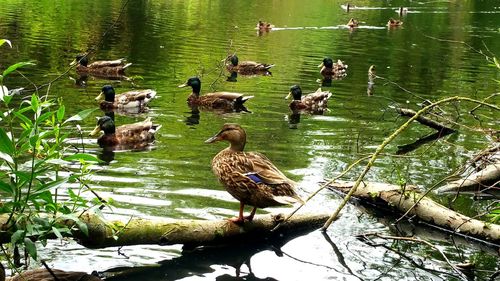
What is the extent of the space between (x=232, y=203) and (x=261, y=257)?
1603mm

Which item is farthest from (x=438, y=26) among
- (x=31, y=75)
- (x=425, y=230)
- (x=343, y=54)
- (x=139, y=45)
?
(x=425, y=230)

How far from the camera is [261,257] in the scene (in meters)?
6.60

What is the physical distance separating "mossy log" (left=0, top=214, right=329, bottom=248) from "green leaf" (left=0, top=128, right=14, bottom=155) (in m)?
1.09

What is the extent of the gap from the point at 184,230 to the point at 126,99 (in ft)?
29.9

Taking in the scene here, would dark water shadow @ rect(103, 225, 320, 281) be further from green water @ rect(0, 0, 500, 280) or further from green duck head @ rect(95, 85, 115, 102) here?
green duck head @ rect(95, 85, 115, 102)

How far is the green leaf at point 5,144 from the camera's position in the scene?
388cm

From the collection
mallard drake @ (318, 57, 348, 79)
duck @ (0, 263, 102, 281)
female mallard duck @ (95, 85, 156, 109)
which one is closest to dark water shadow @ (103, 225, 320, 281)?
duck @ (0, 263, 102, 281)

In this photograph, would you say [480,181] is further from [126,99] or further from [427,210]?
[126,99]

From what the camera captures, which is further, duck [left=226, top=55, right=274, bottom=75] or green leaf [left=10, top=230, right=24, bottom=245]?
duck [left=226, top=55, right=274, bottom=75]

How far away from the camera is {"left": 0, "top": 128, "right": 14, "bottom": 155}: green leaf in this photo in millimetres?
3880

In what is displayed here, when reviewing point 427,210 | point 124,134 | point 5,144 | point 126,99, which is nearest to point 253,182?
point 427,210

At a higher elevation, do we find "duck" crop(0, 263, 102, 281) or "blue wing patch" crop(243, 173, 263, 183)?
"blue wing patch" crop(243, 173, 263, 183)

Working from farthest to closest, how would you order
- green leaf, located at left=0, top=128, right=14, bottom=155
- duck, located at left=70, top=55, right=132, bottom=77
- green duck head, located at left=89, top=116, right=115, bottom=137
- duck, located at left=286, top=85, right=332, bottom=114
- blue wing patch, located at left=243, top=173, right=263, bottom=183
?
duck, located at left=70, top=55, right=132, bottom=77, duck, located at left=286, top=85, right=332, bottom=114, green duck head, located at left=89, top=116, right=115, bottom=137, blue wing patch, located at left=243, top=173, right=263, bottom=183, green leaf, located at left=0, top=128, right=14, bottom=155

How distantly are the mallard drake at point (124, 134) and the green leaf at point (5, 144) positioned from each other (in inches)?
292
